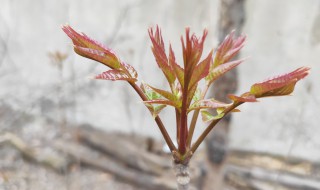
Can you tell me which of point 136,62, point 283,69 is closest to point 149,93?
point 283,69

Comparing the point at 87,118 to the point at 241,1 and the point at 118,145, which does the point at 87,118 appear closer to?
the point at 118,145

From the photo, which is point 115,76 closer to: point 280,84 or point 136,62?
point 280,84

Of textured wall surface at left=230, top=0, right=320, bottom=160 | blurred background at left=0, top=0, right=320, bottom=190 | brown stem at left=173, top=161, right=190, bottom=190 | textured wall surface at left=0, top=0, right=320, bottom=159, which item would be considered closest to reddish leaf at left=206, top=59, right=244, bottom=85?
brown stem at left=173, top=161, right=190, bottom=190

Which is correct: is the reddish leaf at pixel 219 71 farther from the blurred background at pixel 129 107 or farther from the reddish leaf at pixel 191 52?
the blurred background at pixel 129 107

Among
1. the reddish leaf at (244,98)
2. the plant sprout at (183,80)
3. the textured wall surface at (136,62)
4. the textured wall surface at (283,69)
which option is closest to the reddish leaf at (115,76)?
the plant sprout at (183,80)

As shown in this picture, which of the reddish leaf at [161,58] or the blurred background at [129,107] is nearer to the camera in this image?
the reddish leaf at [161,58]

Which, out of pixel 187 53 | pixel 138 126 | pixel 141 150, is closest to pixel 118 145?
pixel 141 150
